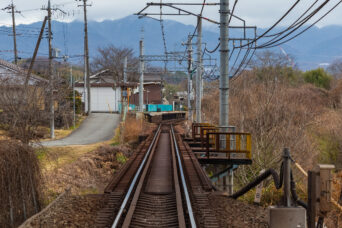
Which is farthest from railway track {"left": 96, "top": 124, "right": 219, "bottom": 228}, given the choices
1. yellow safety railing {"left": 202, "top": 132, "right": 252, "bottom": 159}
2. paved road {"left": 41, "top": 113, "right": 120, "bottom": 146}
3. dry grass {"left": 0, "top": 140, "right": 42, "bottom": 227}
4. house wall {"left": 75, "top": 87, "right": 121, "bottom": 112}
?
house wall {"left": 75, "top": 87, "right": 121, "bottom": 112}

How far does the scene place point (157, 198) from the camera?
9.94m

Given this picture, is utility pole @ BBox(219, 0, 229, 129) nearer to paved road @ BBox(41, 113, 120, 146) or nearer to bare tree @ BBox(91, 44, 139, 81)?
paved road @ BBox(41, 113, 120, 146)

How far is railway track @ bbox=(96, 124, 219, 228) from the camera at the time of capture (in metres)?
7.92

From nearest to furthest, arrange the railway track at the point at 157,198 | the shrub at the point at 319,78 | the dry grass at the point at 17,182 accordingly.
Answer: the railway track at the point at 157,198, the dry grass at the point at 17,182, the shrub at the point at 319,78

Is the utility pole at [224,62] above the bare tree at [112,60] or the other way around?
the other way around

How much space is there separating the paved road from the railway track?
43.5ft

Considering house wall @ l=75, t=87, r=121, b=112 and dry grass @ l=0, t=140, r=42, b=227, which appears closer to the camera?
dry grass @ l=0, t=140, r=42, b=227

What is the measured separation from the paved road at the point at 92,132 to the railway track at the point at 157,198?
522 inches

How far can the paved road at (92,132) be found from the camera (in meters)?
28.7

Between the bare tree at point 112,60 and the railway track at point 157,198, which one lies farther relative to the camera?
the bare tree at point 112,60

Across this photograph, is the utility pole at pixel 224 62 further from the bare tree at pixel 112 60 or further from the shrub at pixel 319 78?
the bare tree at pixel 112 60

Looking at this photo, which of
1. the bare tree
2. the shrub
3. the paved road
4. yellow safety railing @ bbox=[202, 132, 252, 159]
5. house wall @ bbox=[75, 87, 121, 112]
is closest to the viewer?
yellow safety railing @ bbox=[202, 132, 252, 159]

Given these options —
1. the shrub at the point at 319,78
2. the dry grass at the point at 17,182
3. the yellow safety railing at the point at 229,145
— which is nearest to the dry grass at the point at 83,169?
the dry grass at the point at 17,182

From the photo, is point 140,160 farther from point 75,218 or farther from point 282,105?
point 282,105
